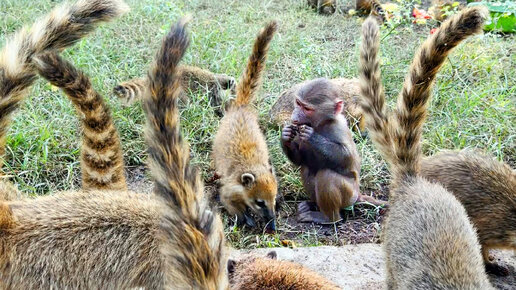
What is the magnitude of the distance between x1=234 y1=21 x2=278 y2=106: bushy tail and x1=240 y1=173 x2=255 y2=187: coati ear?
971 millimetres

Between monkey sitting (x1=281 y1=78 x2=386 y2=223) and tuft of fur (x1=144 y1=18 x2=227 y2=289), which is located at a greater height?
tuft of fur (x1=144 y1=18 x2=227 y2=289)

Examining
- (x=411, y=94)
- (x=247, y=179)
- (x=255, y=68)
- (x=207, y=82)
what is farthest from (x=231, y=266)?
(x=207, y=82)

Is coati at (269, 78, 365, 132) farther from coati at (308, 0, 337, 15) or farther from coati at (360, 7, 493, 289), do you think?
coati at (308, 0, 337, 15)

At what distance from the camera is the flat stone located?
357 cm

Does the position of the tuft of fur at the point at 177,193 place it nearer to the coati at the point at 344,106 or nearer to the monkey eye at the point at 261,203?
the monkey eye at the point at 261,203

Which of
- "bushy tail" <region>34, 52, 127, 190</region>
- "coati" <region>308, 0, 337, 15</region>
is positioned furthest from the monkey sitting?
"coati" <region>308, 0, 337, 15</region>

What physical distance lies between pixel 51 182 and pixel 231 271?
7.86ft

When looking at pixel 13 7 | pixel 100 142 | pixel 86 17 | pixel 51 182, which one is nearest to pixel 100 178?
pixel 100 142

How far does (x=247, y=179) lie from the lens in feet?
16.0

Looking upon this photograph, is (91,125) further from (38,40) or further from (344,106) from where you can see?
(344,106)

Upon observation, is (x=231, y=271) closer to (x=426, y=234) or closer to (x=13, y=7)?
(x=426, y=234)

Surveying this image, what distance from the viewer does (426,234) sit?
120 inches

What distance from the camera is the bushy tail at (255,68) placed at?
16.9 feet

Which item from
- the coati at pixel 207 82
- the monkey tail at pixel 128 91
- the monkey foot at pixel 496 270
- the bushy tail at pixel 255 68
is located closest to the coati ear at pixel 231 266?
the monkey foot at pixel 496 270
